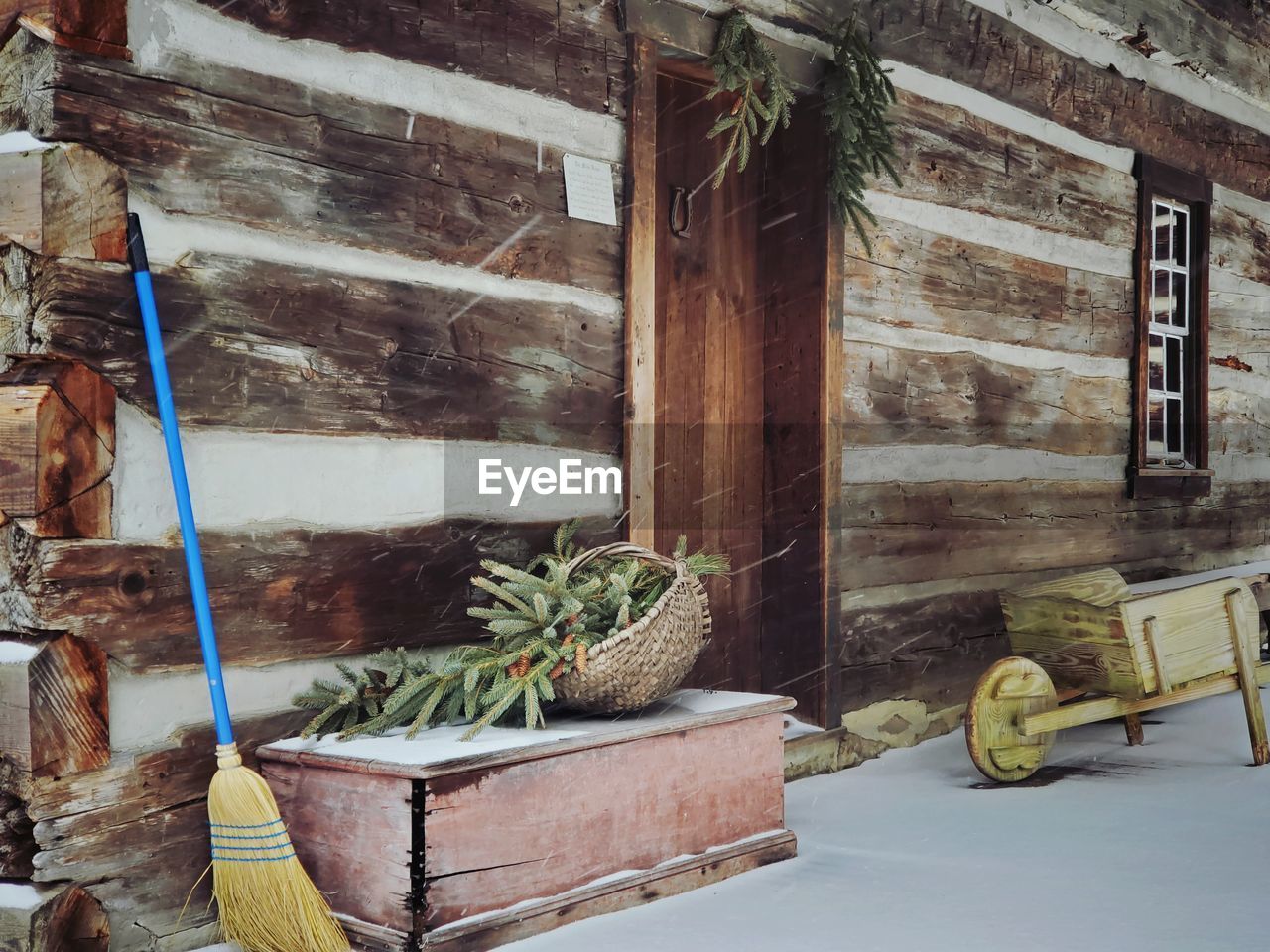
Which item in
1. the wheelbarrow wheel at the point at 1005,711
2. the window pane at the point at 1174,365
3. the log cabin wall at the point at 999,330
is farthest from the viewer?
the window pane at the point at 1174,365

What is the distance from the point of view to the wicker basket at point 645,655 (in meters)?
3.16

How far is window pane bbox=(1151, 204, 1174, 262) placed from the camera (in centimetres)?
713

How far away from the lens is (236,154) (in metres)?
3.01

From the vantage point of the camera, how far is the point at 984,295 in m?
5.68

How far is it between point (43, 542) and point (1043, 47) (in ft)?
16.7

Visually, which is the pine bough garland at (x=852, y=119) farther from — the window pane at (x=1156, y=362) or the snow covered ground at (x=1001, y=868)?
the window pane at (x=1156, y=362)

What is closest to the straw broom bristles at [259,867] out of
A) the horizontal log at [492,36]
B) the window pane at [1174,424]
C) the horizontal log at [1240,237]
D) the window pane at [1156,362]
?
the horizontal log at [492,36]

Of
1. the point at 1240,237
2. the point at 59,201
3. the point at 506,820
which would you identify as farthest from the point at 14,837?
→ the point at 1240,237

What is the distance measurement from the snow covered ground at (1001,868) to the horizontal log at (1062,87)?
2846 millimetres

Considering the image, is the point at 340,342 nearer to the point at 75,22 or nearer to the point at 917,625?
the point at 75,22

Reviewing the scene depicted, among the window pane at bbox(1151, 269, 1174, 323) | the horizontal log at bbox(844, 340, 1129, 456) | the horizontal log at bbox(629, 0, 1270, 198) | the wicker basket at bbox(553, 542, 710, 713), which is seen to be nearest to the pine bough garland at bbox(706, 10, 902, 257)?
the horizontal log at bbox(629, 0, 1270, 198)

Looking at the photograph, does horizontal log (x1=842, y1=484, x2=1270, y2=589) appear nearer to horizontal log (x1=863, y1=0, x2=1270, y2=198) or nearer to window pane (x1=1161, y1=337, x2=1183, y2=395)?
window pane (x1=1161, y1=337, x2=1183, y2=395)

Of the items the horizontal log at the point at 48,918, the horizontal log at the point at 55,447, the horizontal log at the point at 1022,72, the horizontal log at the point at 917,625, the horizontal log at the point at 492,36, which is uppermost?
the horizontal log at the point at 1022,72

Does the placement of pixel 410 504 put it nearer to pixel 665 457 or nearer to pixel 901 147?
pixel 665 457
